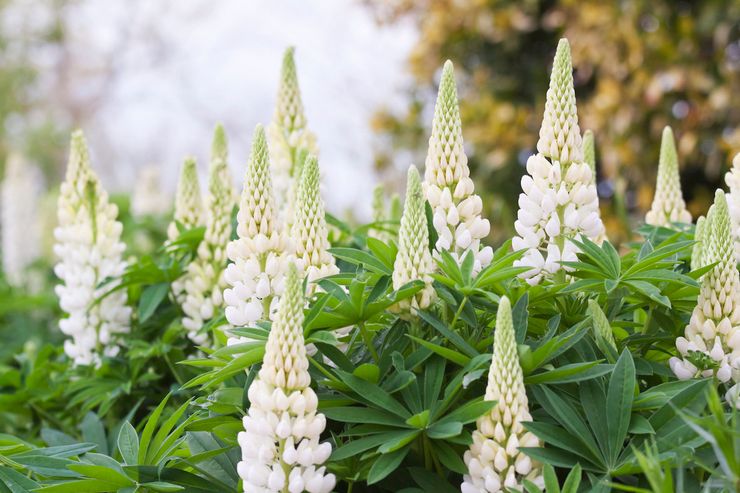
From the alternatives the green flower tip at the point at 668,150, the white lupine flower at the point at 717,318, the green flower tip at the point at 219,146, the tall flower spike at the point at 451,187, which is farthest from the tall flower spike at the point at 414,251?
the green flower tip at the point at 219,146

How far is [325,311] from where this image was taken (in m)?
1.64

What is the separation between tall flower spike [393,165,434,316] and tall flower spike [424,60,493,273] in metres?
0.12

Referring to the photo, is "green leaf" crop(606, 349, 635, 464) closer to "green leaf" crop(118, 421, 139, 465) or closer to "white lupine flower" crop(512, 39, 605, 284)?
"white lupine flower" crop(512, 39, 605, 284)

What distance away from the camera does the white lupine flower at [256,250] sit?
1.74 metres

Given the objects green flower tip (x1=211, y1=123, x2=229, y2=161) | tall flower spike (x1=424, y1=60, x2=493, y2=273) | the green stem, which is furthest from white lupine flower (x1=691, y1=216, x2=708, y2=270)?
green flower tip (x1=211, y1=123, x2=229, y2=161)

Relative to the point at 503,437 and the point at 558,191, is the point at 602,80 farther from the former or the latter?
the point at 503,437

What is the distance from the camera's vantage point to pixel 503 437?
146cm

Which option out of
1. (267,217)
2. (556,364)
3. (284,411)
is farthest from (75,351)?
(556,364)

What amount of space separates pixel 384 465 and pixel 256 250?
21.6 inches

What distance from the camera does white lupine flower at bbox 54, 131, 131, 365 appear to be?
8.56ft

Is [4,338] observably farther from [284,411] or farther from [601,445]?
[601,445]

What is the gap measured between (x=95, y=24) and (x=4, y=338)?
64.0 feet

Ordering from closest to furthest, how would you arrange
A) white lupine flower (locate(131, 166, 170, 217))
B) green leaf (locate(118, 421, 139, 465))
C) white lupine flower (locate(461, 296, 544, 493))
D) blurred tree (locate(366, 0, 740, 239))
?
white lupine flower (locate(461, 296, 544, 493)), green leaf (locate(118, 421, 139, 465)), blurred tree (locate(366, 0, 740, 239)), white lupine flower (locate(131, 166, 170, 217))

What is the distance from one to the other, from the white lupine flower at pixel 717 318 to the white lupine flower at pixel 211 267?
133cm
